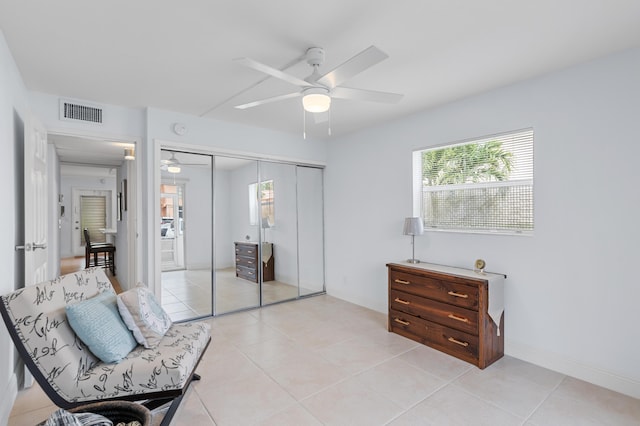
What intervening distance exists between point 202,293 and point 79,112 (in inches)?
95.7

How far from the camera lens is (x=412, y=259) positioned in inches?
148

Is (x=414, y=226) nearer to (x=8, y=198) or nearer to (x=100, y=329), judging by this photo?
(x=100, y=329)

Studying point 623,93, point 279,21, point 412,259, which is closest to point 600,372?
point 412,259

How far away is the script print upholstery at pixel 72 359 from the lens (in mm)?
1695

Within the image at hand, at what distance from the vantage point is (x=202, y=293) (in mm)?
4102

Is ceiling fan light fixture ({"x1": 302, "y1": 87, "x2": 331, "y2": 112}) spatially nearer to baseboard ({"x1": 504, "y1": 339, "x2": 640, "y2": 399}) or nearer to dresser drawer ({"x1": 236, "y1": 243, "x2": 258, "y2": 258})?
dresser drawer ({"x1": 236, "y1": 243, "x2": 258, "y2": 258})

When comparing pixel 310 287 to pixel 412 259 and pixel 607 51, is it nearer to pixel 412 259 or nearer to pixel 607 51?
pixel 412 259

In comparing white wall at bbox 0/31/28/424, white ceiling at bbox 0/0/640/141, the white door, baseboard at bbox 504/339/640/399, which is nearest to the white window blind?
the white door

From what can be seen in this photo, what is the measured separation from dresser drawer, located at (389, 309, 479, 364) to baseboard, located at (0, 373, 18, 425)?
3.16 m

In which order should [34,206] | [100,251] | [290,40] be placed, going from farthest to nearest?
[100,251]
[34,206]
[290,40]

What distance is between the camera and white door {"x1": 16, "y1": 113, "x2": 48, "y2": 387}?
241 cm

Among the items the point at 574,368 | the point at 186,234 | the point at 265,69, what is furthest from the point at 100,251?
the point at 574,368

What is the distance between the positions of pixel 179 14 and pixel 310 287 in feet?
13.1

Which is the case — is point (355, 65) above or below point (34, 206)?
above
